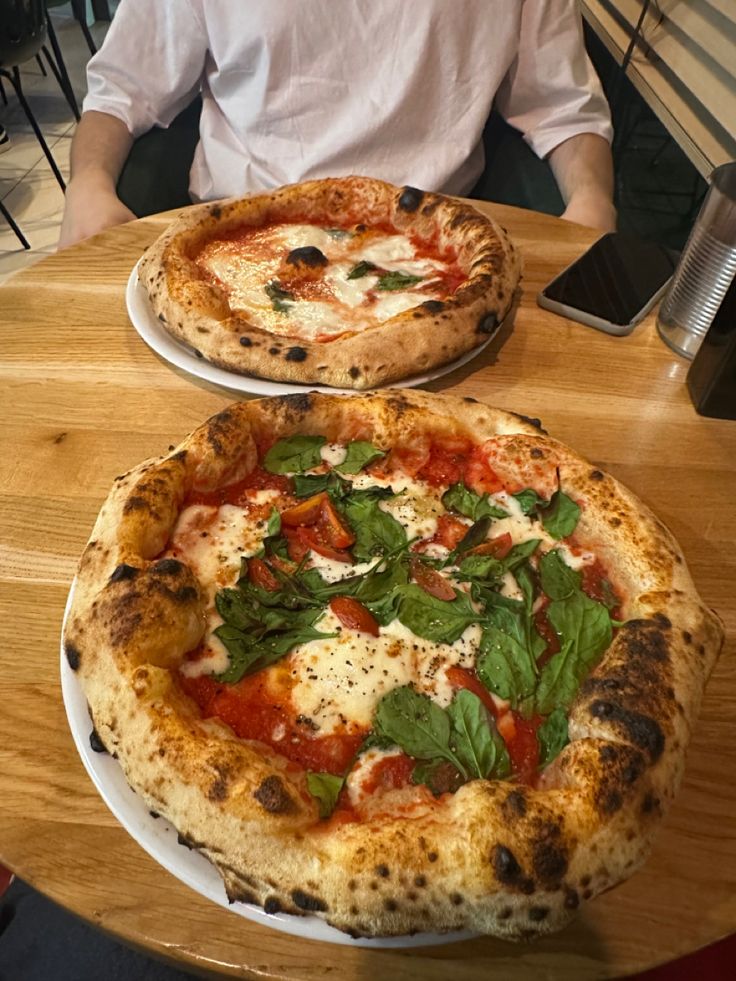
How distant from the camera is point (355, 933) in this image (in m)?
A: 0.97

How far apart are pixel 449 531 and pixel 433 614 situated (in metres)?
0.21

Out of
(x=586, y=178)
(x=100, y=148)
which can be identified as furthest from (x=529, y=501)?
(x=100, y=148)

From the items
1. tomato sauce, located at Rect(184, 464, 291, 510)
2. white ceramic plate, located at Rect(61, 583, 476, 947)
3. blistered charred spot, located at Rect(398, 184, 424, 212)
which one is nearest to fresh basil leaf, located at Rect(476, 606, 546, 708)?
white ceramic plate, located at Rect(61, 583, 476, 947)

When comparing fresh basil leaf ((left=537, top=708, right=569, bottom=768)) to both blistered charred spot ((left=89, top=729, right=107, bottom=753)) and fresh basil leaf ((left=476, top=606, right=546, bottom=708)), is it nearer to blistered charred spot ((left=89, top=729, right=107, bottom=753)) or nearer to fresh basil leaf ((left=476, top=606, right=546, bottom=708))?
fresh basil leaf ((left=476, top=606, right=546, bottom=708))

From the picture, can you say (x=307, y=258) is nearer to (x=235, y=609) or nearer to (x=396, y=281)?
(x=396, y=281)

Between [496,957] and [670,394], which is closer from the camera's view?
[496,957]

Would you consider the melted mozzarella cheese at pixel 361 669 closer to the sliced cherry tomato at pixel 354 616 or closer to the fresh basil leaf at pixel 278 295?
the sliced cherry tomato at pixel 354 616

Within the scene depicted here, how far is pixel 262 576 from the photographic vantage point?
137 centimetres

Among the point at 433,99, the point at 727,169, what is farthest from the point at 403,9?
the point at 727,169

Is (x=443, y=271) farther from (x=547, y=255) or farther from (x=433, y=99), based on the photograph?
(x=433, y=99)

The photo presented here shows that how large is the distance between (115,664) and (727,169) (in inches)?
73.3

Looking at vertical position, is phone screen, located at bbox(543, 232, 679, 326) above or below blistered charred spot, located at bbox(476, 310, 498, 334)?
above

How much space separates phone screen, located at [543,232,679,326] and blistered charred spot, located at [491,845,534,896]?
5.13ft

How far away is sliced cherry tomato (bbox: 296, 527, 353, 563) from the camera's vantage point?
141 cm
